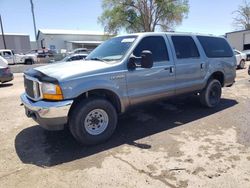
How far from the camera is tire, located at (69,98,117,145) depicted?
162 inches

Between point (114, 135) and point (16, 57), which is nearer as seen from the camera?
point (114, 135)

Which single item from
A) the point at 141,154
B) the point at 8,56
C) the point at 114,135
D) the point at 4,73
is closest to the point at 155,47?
the point at 114,135

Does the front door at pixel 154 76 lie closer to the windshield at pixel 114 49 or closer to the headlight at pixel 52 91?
the windshield at pixel 114 49

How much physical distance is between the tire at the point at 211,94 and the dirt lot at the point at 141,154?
19.7 inches

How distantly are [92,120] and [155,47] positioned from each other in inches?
81.3

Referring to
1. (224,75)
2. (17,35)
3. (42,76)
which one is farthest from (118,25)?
(42,76)

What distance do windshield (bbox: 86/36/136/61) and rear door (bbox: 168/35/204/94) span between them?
3.59 ft

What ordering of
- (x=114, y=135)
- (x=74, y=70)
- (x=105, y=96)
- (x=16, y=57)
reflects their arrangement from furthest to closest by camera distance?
(x=16, y=57), (x=114, y=135), (x=105, y=96), (x=74, y=70)

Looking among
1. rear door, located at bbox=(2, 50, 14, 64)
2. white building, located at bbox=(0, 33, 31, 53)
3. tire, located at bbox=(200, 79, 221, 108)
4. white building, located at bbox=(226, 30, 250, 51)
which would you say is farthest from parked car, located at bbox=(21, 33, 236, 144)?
white building, located at bbox=(0, 33, 31, 53)

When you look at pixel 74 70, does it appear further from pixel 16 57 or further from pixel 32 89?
pixel 16 57

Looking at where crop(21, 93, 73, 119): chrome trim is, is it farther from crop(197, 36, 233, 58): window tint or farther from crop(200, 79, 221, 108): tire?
crop(197, 36, 233, 58): window tint

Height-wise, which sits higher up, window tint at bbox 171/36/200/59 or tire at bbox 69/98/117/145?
window tint at bbox 171/36/200/59

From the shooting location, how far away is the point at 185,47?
19.0ft

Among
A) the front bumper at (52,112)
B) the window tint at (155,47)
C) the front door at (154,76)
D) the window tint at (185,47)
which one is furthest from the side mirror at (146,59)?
the front bumper at (52,112)
